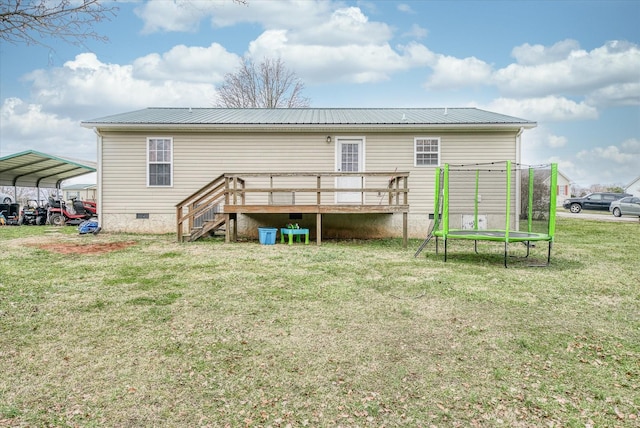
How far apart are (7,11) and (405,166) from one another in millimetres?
9737

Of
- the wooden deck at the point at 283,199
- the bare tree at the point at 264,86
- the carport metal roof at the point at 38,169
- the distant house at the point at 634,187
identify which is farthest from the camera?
the distant house at the point at 634,187

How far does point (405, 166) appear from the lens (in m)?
11.6

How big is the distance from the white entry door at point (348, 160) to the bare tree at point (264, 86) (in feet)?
53.7

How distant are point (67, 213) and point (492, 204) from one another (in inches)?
585

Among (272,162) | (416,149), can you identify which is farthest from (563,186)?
(272,162)

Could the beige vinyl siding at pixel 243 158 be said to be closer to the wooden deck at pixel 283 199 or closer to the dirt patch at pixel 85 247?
the wooden deck at pixel 283 199

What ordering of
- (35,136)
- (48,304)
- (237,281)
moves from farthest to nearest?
(35,136), (237,281), (48,304)

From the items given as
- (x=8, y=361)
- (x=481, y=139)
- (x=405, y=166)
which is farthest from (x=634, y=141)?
(x=8, y=361)

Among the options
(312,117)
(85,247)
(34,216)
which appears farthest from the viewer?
(34,216)

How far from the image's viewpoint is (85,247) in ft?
29.2

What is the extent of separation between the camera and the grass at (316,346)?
2.51m

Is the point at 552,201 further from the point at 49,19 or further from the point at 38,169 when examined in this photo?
A: the point at 38,169

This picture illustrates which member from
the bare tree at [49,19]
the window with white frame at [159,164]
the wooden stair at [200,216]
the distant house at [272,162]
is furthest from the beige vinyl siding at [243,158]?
the bare tree at [49,19]

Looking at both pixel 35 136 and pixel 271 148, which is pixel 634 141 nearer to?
pixel 271 148
